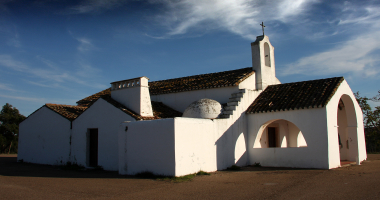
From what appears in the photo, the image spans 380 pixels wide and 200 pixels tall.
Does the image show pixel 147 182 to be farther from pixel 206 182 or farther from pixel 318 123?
pixel 318 123

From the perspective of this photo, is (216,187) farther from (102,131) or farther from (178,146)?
(102,131)

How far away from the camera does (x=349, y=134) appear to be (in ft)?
49.9

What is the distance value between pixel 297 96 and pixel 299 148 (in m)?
2.52

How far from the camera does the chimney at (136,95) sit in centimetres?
1375

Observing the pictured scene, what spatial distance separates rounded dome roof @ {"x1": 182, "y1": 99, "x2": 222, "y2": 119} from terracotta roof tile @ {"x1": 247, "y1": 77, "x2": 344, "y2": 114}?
1.77m

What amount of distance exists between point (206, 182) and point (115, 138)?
5814mm

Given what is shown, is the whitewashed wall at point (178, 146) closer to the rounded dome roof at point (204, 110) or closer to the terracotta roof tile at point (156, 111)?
the rounded dome roof at point (204, 110)

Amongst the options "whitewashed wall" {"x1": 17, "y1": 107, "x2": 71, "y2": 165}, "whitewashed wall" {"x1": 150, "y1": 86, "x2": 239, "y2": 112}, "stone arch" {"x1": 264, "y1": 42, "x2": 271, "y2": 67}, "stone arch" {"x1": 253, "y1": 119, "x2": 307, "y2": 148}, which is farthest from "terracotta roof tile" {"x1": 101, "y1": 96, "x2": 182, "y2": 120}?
"stone arch" {"x1": 264, "y1": 42, "x2": 271, "y2": 67}

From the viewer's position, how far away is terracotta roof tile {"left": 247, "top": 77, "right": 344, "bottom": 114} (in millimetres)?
12898

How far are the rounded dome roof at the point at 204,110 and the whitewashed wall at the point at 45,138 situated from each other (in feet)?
22.5

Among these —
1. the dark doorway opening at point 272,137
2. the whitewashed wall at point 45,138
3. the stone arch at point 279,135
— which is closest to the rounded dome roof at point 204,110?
the stone arch at point 279,135

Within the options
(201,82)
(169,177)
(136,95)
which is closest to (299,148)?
(169,177)

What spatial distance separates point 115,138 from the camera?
13727 millimetres

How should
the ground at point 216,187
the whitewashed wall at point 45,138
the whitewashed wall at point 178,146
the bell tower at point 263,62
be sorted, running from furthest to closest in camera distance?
the bell tower at point 263,62 < the whitewashed wall at point 45,138 < the whitewashed wall at point 178,146 < the ground at point 216,187
